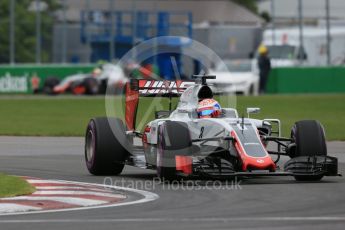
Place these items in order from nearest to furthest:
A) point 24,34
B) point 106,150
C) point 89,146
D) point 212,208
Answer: point 212,208 → point 106,150 → point 89,146 → point 24,34

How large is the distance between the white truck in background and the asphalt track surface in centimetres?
3633

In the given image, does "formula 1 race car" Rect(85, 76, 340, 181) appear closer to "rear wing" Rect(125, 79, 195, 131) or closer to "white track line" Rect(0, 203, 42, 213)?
"rear wing" Rect(125, 79, 195, 131)

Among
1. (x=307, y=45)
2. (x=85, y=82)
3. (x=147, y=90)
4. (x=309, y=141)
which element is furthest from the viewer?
(x=307, y=45)

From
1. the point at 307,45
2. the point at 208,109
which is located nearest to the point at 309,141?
the point at 208,109

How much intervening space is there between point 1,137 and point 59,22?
113ft

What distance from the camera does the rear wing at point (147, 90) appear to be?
1733 cm

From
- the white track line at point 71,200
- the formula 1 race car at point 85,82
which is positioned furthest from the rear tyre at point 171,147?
the formula 1 race car at point 85,82

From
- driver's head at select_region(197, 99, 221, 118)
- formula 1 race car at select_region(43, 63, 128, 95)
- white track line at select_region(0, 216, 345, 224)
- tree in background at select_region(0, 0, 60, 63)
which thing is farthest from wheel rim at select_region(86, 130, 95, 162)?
tree in background at select_region(0, 0, 60, 63)

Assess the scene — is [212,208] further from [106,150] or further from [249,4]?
Answer: [249,4]

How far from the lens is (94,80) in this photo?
4906 cm

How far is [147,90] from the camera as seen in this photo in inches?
685

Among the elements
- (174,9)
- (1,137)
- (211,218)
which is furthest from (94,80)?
(211,218)

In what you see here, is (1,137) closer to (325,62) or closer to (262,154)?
(262,154)

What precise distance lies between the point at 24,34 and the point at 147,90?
3860cm
